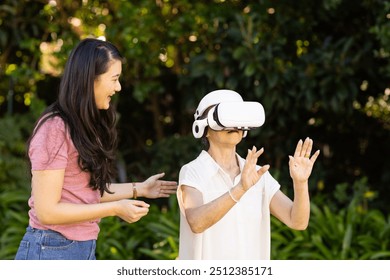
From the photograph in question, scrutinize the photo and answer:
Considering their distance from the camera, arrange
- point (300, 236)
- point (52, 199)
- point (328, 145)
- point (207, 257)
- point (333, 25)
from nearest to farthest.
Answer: point (52, 199) → point (207, 257) → point (300, 236) → point (333, 25) → point (328, 145)

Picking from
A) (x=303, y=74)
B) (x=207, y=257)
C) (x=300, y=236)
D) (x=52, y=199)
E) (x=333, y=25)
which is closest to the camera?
(x=52, y=199)

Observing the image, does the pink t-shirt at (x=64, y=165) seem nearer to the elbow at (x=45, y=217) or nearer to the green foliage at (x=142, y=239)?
the elbow at (x=45, y=217)

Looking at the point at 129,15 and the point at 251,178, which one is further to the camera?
the point at 129,15

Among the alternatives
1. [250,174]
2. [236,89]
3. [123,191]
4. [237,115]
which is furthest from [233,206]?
[236,89]

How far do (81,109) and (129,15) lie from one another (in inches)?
153

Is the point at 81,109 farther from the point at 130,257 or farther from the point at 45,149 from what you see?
the point at 130,257

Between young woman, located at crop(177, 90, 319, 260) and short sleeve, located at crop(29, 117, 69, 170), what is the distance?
20.3 inches

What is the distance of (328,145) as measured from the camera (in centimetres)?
777

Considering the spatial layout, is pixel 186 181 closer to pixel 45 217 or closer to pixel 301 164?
pixel 301 164

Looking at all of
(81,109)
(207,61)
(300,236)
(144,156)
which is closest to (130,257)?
(300,236)

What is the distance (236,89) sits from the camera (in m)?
6.75

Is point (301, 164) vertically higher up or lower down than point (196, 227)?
higher up

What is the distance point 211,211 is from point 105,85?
0.64 m

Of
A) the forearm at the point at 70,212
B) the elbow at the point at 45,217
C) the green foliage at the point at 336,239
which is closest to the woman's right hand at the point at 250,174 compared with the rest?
the forearm at the point at 70,212
